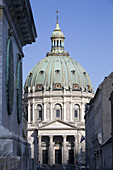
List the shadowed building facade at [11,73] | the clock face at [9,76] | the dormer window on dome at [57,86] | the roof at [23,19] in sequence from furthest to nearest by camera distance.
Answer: the dormer window on dome at [57,86]
the roof at [23,19]
the clock face at [9,76]
the shadowed building facade at [11,73]

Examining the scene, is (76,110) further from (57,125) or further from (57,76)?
(57,125)

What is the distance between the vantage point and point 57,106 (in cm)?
14688

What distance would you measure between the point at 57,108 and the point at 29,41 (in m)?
125

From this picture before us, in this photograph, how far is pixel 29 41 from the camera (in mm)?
21797

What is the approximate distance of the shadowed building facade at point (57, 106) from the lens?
134375mm

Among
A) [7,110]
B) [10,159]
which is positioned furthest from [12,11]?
[10,159]

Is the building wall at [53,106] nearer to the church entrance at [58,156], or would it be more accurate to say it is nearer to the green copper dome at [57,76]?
the church entrance at [58,156]

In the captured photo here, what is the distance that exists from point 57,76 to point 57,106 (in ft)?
31.5

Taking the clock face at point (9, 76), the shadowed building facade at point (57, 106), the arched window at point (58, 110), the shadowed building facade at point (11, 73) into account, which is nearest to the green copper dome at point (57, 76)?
the shadowed building facade at point (57, 106)

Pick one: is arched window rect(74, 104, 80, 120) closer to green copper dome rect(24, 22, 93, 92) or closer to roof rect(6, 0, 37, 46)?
green copper dome rect(24, 22, 93, 92)

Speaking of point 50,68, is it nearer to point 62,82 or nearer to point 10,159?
point 62,82

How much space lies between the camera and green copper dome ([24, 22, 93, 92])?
487 feet

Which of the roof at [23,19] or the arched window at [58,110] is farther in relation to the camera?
the arched window at [58,110]

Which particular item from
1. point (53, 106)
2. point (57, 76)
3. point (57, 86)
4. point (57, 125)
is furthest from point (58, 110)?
point (57, 125)
